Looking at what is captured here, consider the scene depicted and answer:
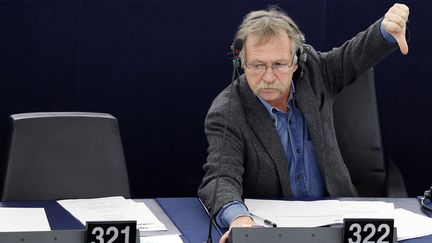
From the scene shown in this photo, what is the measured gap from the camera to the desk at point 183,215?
2652 millimetres

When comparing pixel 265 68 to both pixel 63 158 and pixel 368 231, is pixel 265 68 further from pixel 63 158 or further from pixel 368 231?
pixel 368 231

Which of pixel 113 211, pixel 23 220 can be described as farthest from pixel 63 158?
pixel 23 220

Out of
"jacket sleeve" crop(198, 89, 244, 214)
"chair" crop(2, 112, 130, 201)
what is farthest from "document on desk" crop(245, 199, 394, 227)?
"chair" crop(2, 112, 130, 201)

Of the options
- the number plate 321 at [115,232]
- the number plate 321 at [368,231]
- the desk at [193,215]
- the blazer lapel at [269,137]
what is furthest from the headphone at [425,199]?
the number plate 321 at [115,232]

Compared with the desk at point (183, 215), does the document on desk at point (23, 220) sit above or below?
above

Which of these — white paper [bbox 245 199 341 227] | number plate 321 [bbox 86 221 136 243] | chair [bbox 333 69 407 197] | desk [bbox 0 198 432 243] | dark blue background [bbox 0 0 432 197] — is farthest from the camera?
dark blue background [bbox 0 0 432 197]

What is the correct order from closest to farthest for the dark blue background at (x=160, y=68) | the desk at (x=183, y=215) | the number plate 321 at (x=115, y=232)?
the number plate 321 at (x=115, y=232) < the desk at (x=183, y=215) < the dark blue background at (x=160, y=68)

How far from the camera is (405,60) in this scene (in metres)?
4.49

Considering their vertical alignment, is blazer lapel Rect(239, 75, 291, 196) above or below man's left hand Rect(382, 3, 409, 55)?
below

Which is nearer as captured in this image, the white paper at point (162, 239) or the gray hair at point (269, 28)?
the white paper at point (162, 239)

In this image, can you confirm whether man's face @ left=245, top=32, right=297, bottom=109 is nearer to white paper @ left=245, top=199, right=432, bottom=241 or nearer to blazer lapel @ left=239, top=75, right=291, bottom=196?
blazer lapel @ left=239, top=75, right=291, bottom=196

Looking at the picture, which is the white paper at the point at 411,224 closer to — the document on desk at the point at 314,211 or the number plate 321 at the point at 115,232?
the document on desk at the point at 314,211

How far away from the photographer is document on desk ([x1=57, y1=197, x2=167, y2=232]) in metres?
2.72

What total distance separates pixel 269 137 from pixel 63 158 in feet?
2.43
